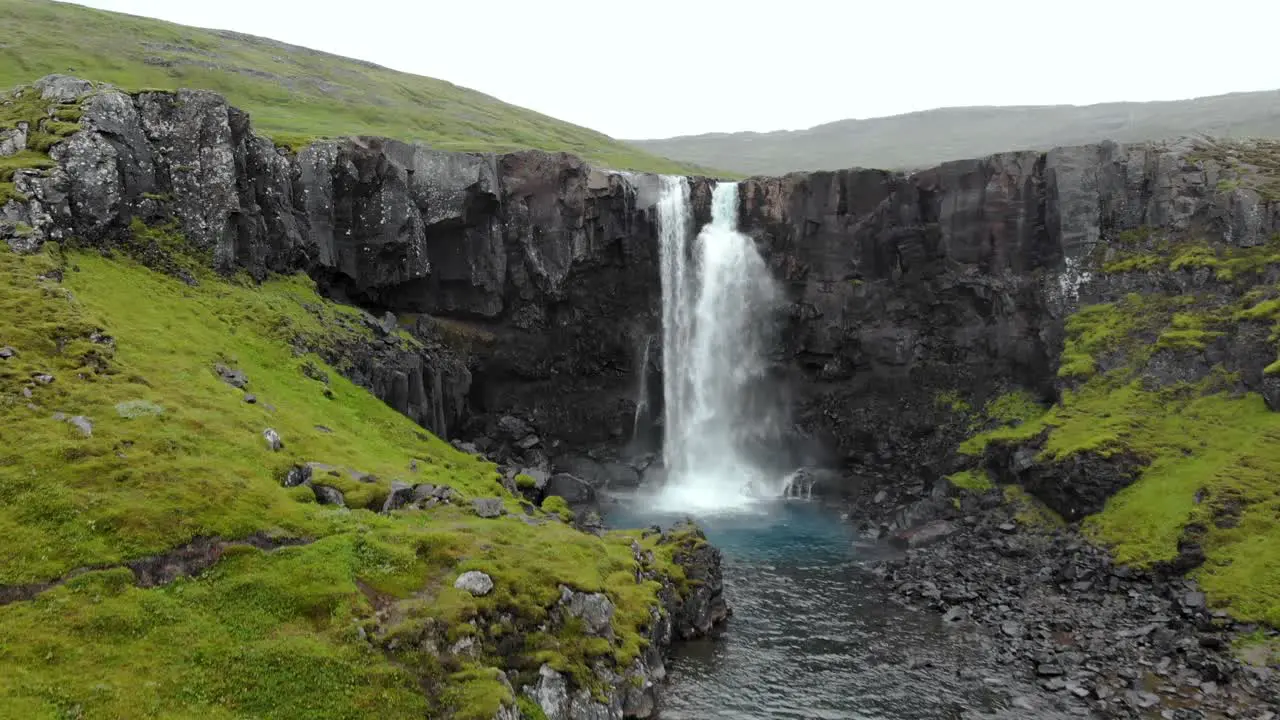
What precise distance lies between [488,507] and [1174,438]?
137 feet

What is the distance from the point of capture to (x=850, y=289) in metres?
67.2

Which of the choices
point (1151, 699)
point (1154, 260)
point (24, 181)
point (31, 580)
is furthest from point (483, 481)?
point (1154, 260)

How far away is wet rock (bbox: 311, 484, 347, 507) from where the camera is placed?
28.6m

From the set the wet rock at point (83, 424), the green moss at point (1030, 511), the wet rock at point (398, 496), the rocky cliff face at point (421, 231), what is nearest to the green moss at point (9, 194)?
the rocky cliff face at point (421, 231)

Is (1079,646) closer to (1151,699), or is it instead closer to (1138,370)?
(1151,699)

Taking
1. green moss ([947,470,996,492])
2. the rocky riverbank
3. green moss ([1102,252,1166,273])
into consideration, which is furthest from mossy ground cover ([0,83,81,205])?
green moss ([1102,252,1166,273])

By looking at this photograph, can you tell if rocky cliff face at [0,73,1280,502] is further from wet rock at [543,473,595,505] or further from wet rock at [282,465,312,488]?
wet rock at [282,465,312,488]

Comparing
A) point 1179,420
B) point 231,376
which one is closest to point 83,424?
point 231,376

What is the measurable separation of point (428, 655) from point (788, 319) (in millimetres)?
52535

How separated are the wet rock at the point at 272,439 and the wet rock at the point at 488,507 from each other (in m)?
8.13

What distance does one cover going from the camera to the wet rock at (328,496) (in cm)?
2862

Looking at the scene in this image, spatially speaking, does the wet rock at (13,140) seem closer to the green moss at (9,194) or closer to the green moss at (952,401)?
the green moss at (9,194)

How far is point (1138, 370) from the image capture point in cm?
5338

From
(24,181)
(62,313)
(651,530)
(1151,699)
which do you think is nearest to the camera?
(1151,699)
